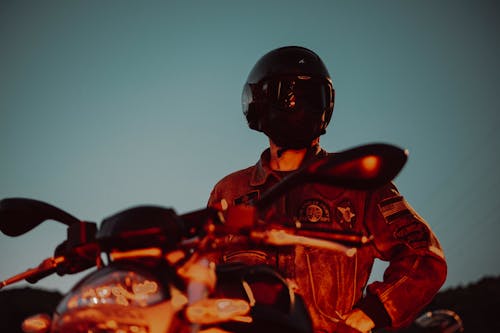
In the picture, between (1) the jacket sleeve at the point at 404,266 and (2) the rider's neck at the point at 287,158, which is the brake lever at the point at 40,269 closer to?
(1) the jacket sleeve at the point at 404,266

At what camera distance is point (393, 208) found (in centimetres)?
323

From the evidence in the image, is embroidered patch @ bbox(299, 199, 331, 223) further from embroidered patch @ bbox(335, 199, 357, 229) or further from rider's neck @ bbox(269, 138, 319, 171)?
rider's neck @ bbox(269, 138, 319, 171)

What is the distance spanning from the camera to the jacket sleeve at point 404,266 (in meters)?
2.96

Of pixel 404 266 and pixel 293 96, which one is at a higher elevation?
Result: pixel 293 96

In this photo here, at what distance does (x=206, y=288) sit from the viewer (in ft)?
4.03

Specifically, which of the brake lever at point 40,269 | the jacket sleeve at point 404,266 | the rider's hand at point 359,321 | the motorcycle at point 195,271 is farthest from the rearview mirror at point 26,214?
the jacket sleeve at point 404,266

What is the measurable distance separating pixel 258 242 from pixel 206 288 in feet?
0.66

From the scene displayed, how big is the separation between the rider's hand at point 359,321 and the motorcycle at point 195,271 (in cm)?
142

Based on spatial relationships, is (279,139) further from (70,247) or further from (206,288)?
(206,288)

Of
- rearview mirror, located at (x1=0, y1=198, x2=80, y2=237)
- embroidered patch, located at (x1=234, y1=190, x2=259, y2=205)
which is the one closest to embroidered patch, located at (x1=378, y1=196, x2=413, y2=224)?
embroidered patch, located at (x1=234, y1=190, x2=259, y2=205)

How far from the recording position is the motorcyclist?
302 centimetres

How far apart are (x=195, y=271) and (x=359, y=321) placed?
6.29ft

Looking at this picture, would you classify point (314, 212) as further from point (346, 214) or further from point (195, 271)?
point (195, 271)

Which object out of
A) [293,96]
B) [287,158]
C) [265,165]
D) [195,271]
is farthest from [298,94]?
[195,271]
